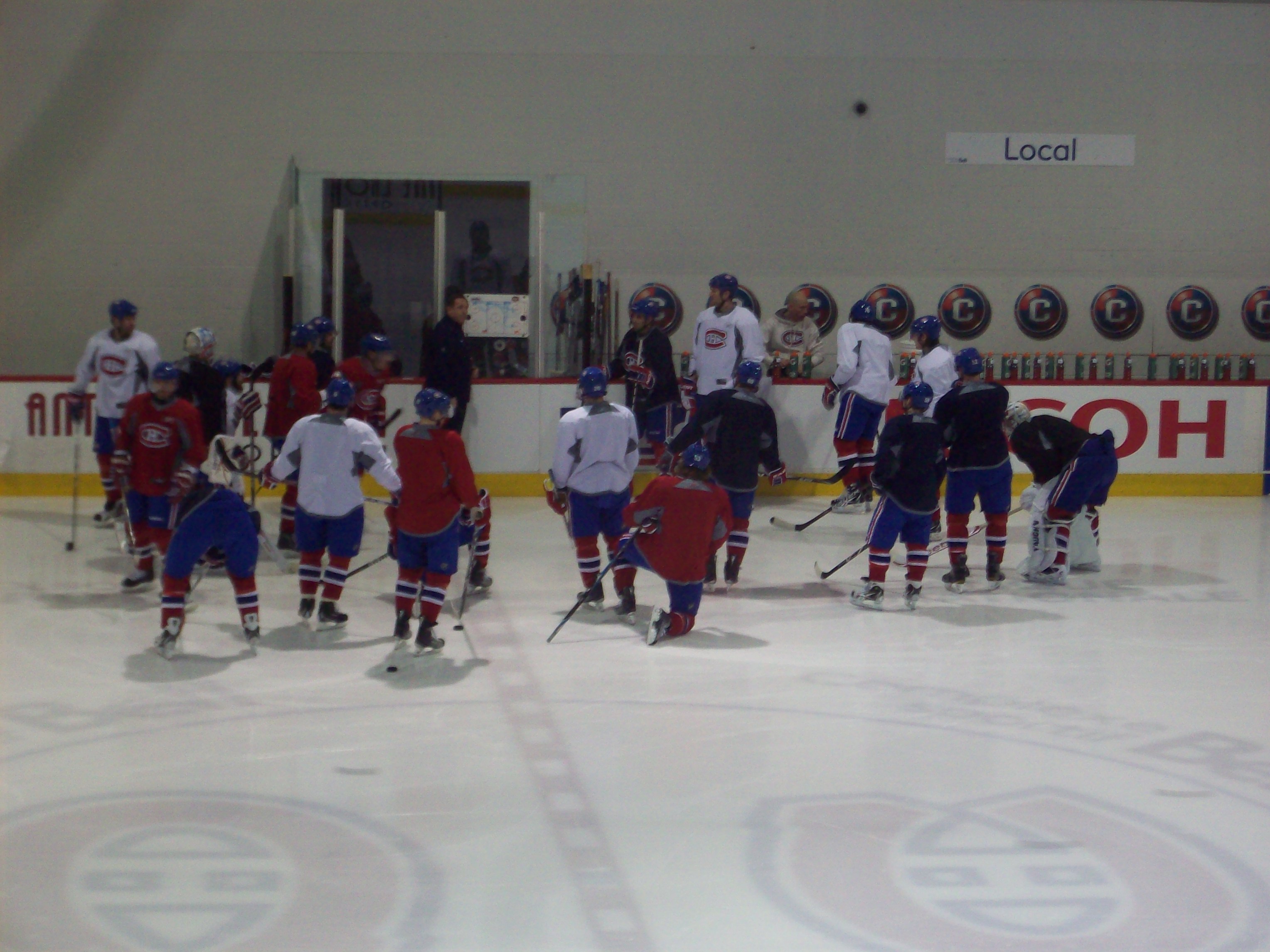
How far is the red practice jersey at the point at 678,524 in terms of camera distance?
253 inches

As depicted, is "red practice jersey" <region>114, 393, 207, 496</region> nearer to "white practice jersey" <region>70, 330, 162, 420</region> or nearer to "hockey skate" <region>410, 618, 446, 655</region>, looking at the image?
"hockey skate" <region>410, 618, 446, 655</region>

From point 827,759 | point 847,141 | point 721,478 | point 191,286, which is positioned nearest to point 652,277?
point 847,141

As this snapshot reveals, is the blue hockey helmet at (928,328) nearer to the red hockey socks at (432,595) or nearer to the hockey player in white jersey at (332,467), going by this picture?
the hockey player in white jersey at (332,467)

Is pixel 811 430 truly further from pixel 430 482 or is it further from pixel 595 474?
pixel 430 482

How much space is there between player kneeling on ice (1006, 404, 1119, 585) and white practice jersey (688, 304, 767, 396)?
200cm

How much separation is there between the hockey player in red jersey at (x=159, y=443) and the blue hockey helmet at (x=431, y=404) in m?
1.31

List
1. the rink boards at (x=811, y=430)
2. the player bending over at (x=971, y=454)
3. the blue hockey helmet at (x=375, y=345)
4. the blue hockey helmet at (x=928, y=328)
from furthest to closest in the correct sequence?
the rink boards at (x=811, y=430) → the blue hockey helmet at (x=928, y=328) → the blue hockey helmet at (x=375, y=345) → the player bending over at (x=971, y=454)

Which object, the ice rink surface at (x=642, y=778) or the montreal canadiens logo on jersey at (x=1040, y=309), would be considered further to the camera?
the montreal canadiens logo on jersey at (x=1040, y=309)

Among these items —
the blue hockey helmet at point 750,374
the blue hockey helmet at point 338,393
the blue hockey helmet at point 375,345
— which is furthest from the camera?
the blue hockey helmet at point 375,345

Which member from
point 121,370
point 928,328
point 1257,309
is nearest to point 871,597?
point 928,328

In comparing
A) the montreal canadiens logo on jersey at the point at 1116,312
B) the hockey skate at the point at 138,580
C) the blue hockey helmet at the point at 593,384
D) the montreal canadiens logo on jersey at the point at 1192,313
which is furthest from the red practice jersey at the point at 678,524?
the montreal canadiens logo on jersey at the point at 1192,313

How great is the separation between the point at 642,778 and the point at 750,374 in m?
3.35

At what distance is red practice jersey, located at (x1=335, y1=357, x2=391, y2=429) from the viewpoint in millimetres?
8289

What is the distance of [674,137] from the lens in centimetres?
1270
